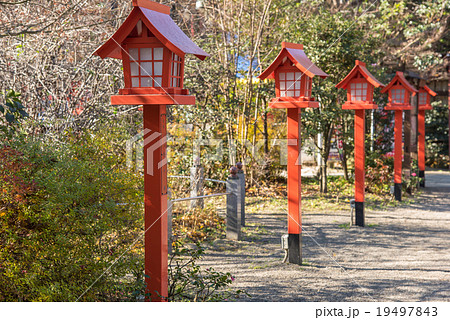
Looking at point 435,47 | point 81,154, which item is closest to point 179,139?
point 81,154

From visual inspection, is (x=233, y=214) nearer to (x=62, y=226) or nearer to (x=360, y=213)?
(x=360, y=213)

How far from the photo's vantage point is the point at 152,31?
395 centimetres

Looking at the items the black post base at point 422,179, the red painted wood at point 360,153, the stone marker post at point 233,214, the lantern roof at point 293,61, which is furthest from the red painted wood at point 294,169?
the black post base at point 422,179

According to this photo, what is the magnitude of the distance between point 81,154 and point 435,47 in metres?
15.8

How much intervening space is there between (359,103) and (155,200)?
5.68 metres

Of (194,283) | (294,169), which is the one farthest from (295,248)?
(194,283)

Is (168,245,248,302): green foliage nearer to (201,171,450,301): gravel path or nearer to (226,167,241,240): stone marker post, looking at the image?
(201,171,450,301): gravel path

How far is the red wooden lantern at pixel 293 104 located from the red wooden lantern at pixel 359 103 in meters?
2.46

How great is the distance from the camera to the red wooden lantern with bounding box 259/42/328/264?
652 cm

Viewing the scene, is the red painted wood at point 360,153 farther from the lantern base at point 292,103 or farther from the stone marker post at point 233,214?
the lantern base at point 292,103

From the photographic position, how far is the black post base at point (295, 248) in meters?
6.57

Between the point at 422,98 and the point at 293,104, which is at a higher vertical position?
the point at 422,98

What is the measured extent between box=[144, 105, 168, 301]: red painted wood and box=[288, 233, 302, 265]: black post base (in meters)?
A: 2.75

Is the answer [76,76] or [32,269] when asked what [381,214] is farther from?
[32,269]
